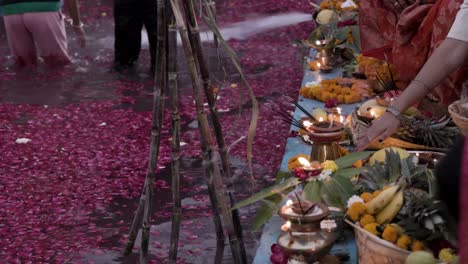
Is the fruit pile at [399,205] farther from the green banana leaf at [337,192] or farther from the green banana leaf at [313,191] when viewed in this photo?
the green banana leaf at [313,191]

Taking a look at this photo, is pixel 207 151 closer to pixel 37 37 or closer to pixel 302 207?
pixel 302 207

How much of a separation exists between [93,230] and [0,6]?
13.8 feet

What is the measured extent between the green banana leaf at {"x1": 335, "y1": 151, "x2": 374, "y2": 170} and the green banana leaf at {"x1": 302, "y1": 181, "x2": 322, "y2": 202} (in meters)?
0.18

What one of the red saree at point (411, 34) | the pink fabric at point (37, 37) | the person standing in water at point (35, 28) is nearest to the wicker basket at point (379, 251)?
the red saree at point (411, 34)

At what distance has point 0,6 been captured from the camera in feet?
27.3

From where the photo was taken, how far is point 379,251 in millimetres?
3225

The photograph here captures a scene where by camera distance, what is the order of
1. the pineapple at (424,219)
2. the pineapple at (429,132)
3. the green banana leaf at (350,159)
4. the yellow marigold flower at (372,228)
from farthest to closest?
the pineapple at (429,132), the green banana leaf at (350,159), the yellow marigold flower at (372,228), the pineapple at (424,219)

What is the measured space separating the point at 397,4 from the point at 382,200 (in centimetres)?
238

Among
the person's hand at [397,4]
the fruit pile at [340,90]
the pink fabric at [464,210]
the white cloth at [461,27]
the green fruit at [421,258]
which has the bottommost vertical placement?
the fruit pile at [340,90]

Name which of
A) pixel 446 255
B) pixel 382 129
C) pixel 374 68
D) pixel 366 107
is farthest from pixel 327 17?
pixel 446 255

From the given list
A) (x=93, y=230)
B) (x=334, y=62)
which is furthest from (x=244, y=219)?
(x=334, y=62)

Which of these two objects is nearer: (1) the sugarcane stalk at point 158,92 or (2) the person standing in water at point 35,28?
(1) the sugarcane stalk at point 158,92

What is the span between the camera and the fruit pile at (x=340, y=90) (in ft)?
18.7

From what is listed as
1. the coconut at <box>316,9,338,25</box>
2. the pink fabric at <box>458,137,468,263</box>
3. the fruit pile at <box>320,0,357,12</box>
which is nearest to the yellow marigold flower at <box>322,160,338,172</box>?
the pink fabric at <box>458,137,468,263</box>
